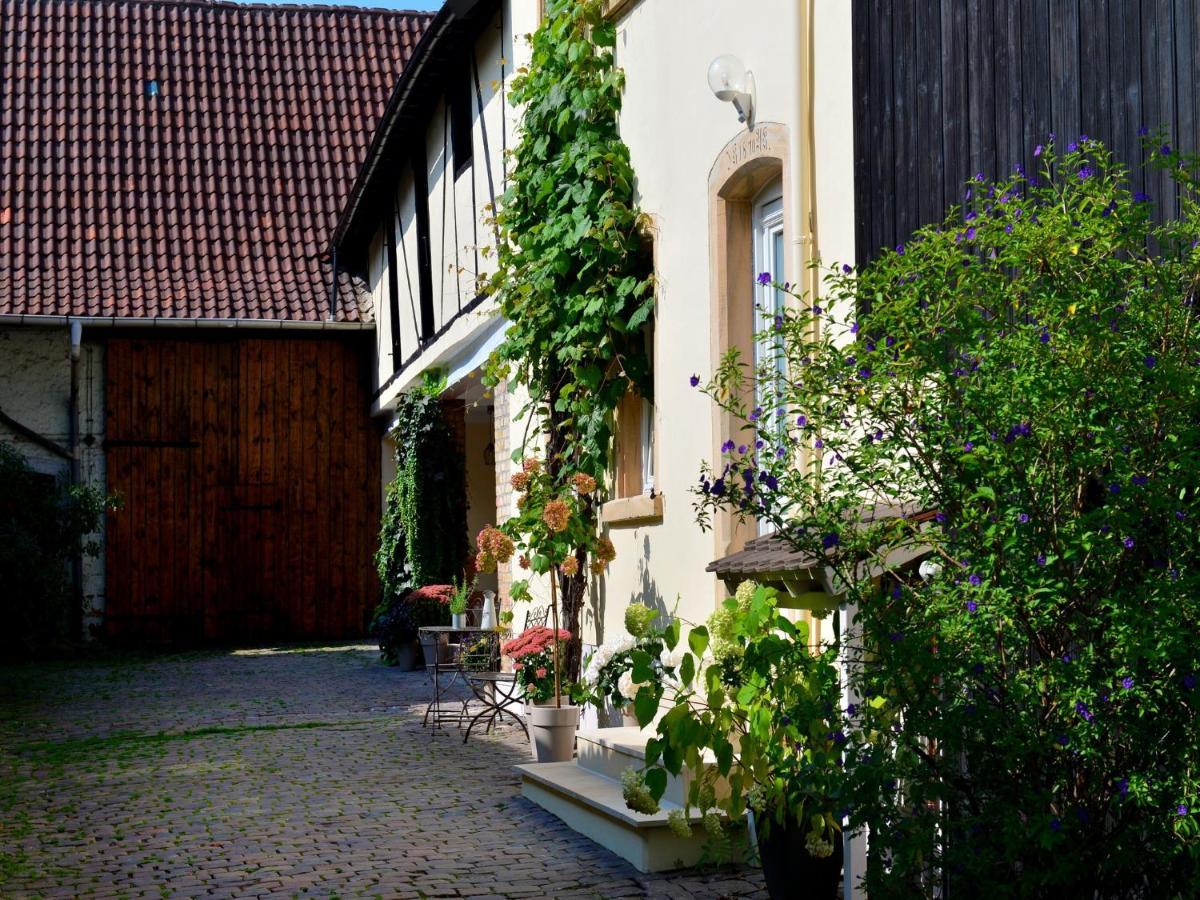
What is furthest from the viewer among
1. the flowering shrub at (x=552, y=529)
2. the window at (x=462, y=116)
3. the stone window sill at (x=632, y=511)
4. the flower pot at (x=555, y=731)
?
the window at (x=462, y=116)

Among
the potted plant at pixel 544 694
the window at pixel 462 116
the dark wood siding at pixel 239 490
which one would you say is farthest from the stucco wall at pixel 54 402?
the potted plant at pixel 544 694

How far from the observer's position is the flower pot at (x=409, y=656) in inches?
573

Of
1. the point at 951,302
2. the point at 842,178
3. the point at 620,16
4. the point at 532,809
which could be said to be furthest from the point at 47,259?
the point at 951,302

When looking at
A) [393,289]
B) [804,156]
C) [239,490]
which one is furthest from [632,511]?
[239,490]

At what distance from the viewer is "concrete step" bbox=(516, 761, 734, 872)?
19.2ft

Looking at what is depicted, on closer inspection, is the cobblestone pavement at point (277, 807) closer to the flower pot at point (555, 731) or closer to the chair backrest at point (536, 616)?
the flower pot at point (555, 731)

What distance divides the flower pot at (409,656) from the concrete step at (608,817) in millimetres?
7097

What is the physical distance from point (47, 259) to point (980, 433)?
17006 mm

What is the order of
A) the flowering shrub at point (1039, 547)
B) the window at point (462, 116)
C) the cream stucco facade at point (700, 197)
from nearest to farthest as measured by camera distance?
the flowering shrub at point (1039, 547) < the cream stucco facade at point (700, 197) < the window at point (462, 116)

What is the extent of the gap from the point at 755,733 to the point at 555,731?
10.2 ft

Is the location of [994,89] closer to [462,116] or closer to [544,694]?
[544,694]

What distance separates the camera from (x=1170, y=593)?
119 inches

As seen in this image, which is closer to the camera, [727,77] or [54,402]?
[727,77]

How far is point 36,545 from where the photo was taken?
52.9ft
